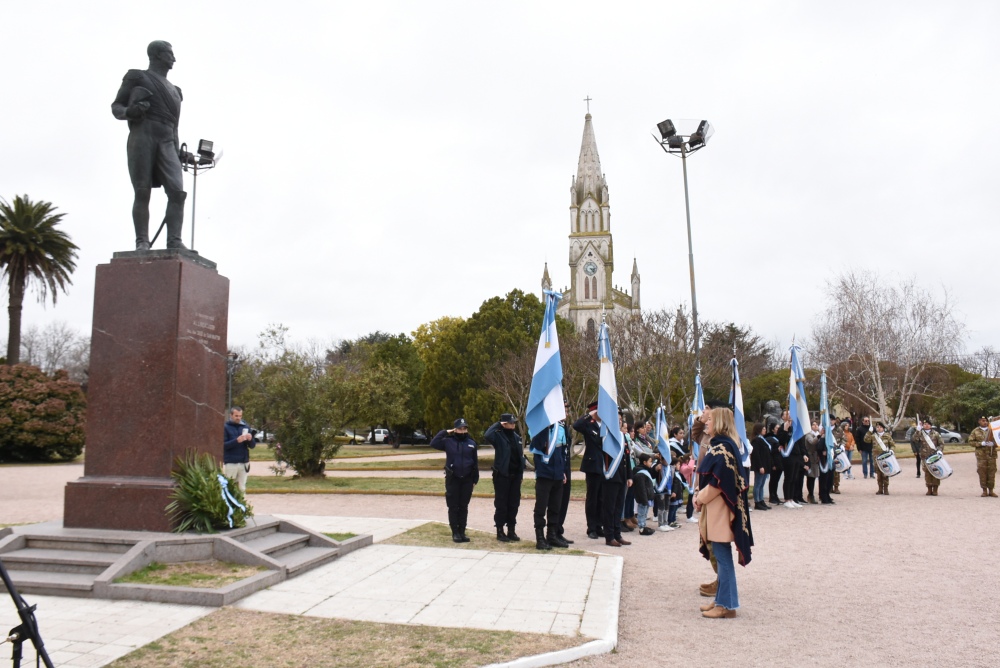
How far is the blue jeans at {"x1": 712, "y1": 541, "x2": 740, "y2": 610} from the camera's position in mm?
6289

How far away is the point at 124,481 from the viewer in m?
7.59

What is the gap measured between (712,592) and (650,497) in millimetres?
4638

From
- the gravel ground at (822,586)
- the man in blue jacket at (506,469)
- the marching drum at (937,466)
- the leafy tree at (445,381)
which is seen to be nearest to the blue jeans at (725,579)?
the gravel ground at (822,586)

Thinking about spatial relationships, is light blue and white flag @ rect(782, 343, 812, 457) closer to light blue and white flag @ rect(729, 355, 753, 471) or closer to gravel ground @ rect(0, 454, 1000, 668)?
light blue and white flag @ rect(729, 355, 753, 471)

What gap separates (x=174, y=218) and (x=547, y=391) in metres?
5.35

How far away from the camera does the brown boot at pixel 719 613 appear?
629 centimetres

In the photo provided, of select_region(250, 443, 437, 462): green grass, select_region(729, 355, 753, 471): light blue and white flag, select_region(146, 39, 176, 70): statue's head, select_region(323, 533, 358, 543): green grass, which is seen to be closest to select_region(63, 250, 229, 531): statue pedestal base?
select_region(323, 533, 358, 543): green grass

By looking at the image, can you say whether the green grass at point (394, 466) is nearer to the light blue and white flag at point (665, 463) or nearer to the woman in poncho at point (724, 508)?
the light blue and white flag at point (665, 463)

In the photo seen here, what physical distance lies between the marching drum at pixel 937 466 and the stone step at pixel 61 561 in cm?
1683

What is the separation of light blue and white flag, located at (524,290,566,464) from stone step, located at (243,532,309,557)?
3.28 metres

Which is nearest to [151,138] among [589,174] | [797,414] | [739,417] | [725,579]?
[725,579]

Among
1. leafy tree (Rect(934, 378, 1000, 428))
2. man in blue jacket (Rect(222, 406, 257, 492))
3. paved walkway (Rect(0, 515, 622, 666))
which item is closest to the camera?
paved walkway (Rect(0, 515, 622, 666))

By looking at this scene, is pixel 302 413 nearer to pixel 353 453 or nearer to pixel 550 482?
pixel 550 482

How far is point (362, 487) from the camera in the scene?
18.7 m
